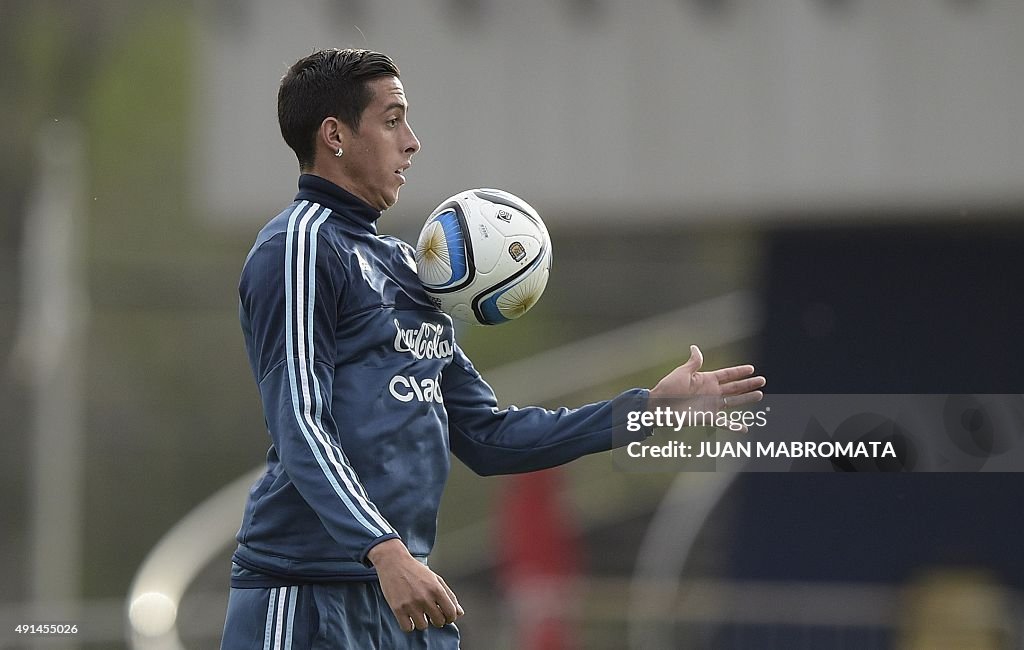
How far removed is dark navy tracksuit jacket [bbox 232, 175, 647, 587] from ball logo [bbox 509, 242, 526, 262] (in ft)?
0.75

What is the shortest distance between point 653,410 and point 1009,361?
465 centimetres

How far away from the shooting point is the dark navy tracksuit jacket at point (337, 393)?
224cm

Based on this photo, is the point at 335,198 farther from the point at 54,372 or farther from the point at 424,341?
the point at 54,372

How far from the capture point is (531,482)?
841cm

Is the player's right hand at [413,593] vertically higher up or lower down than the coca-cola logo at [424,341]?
lower down

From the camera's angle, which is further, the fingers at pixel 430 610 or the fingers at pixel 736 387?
the fingers at pixel 736 387

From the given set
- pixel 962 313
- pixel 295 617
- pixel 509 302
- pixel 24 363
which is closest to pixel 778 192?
pixel 962 313

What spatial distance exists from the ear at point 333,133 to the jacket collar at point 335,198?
61mm

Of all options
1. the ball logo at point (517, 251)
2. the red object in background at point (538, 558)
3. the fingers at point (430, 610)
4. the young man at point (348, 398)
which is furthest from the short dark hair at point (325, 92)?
the red object in background at point (538, 558)

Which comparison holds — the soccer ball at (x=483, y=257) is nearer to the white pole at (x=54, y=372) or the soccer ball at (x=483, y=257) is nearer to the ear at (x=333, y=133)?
the ear at (x=333, y=133)

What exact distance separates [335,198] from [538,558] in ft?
19.7

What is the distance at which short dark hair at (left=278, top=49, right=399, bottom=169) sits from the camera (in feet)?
8.27

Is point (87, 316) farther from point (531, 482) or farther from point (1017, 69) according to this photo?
point (1017, 69)

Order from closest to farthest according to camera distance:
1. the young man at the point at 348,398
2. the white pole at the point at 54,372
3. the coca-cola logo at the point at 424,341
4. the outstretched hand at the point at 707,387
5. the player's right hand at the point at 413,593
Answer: the player's right hand at the point at 413,593 → the young man at the point at 348,398 → the coca-cola logo at the point at 424,341 → the outstretched hand at the point at 707,387 → the white pole at the point at 54,372
